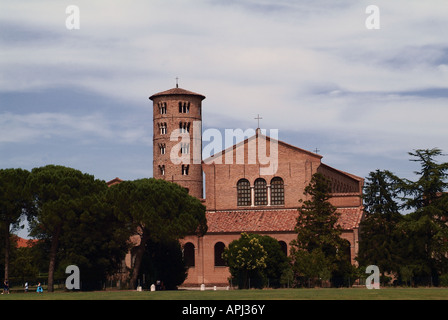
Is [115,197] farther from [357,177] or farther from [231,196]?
[357,177]

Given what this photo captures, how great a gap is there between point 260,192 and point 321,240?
15804 mm

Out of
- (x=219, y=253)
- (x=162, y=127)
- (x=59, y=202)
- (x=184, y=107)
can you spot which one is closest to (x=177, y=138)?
(x=162, y=127)

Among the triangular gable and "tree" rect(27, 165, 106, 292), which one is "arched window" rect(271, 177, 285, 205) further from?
"tree" rect(27, 165, 106, 292)

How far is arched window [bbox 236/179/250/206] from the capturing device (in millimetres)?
77000

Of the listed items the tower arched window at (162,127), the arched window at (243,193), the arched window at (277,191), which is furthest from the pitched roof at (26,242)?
the arched window at (277,191)

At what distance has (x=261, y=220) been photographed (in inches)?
2921

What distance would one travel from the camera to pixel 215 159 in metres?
77.9

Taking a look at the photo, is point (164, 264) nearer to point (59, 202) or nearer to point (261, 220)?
point (59, 202)

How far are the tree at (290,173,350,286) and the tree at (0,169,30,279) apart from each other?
2120cm

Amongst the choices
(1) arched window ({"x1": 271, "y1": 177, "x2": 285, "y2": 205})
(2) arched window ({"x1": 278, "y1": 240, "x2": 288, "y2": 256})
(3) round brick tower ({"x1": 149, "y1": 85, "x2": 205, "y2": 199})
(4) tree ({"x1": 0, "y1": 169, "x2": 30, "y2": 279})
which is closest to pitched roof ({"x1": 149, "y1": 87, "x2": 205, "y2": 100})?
(3) round brick tower ({"x1": 149, "y1": 85, "x2": 205, "y2": 199})

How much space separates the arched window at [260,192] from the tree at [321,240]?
12.7 metres

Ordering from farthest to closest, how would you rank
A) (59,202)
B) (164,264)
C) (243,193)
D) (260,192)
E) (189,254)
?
(243,193) → (260,192) → (189,254) → (164,264) → (59,202)

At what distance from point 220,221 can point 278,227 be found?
6.02 meters
